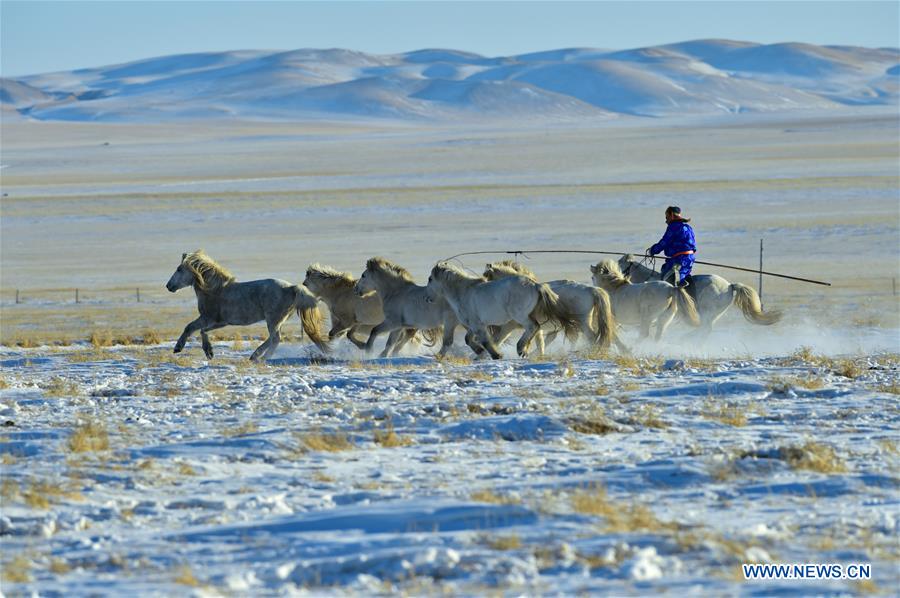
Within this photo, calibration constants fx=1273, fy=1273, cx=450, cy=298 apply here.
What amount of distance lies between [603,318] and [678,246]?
2.10m

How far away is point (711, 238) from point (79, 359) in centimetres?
2784

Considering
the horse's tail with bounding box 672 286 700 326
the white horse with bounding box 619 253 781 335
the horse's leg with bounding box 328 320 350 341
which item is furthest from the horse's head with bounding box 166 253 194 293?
the horse's tail with bounding box 672 286 700 326

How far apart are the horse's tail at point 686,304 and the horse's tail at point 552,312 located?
1877mm

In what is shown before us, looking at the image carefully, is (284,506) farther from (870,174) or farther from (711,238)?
(870,174)

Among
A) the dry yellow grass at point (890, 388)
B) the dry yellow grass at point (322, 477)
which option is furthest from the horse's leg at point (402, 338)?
the dry yellow grass at point (322, 477)

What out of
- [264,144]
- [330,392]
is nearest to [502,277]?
[330,392]

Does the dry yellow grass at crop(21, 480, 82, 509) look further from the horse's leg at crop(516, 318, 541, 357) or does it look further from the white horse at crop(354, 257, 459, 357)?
the white horse at crop(354, 257, 459, 357)

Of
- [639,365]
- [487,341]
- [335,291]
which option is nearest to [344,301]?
[335,291]

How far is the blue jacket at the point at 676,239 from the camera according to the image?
53.6 ft

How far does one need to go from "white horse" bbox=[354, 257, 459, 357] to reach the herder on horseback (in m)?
2.86

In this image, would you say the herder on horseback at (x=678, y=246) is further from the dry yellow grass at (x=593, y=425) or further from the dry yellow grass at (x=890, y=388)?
the dry yellow grass at (x=593, y=425)

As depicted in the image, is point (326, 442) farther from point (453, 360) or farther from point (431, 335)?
point (431, 335)

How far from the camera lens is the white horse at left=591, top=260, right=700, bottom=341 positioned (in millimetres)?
16016

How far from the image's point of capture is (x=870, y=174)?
6219 cm
